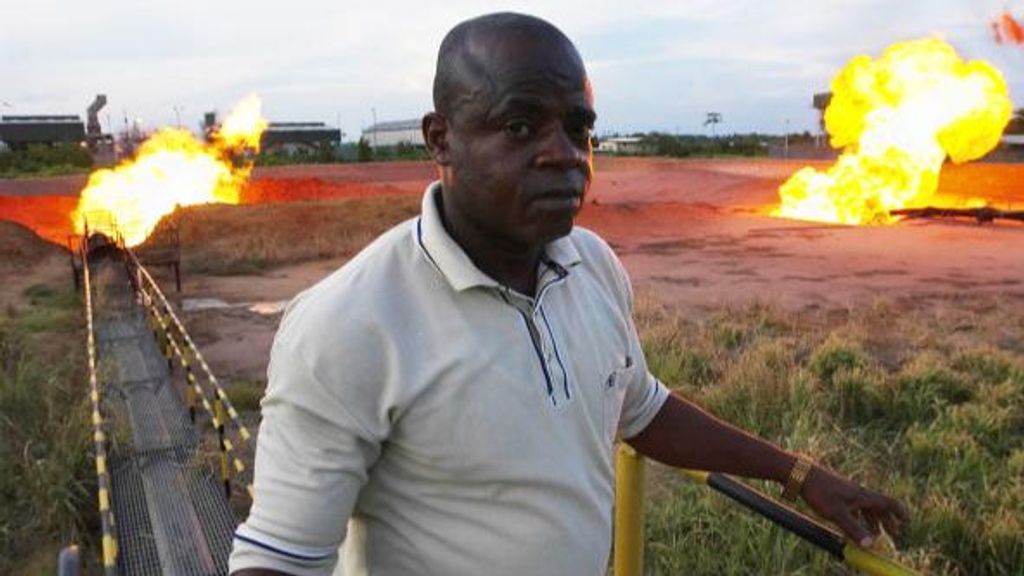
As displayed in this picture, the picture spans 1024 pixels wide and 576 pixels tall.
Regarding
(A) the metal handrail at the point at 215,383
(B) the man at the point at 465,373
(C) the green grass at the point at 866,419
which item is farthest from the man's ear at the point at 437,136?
(A) the metal handrail at the point at 215,383

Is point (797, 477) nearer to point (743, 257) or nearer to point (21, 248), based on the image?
point (743, 257)

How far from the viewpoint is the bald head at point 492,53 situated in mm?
1309

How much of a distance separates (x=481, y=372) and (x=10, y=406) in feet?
24.1

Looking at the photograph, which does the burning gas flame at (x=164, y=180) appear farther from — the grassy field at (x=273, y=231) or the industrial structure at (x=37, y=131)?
the industrial structure at (x=37, y=131)

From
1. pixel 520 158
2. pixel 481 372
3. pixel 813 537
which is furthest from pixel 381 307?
pixel 813 537

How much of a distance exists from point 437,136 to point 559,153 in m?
0.21

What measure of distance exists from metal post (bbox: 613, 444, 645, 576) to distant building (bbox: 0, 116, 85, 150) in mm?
61281

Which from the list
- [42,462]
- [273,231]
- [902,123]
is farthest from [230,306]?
[902,123]

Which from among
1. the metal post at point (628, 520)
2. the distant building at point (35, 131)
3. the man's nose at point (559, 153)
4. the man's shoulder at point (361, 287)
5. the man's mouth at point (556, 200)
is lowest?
the metal post at point (628, 520)

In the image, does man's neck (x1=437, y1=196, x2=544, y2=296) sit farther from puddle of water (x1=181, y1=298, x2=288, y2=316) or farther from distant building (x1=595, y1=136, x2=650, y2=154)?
distant building (x1=595, y1=136, x2=650, y2=154)

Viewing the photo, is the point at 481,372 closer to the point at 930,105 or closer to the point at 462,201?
the point at 462,201

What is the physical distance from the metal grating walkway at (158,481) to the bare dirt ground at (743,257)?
67.2 inches

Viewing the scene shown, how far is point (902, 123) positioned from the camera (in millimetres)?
26375

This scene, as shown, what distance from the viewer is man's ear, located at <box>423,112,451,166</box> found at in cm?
139
